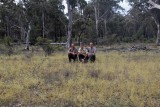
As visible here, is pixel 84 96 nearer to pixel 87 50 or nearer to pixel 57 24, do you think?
pixel 87 50

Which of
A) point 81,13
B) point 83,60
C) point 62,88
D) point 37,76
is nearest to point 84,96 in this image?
point 62,88

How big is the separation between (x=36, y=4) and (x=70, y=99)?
2882 cm

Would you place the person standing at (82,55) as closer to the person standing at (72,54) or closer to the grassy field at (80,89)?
the person standing at (72,54)

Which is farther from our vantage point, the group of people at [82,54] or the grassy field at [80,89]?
the group of people at [82,54]

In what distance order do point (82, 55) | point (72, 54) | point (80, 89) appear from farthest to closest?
point (82, 55) → point (72, 54) → point (80, 89)

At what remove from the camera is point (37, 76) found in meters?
10.9

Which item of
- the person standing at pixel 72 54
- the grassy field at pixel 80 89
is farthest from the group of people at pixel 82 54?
the grassy field at pixel 80 89

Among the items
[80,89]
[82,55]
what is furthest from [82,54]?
[80,89]

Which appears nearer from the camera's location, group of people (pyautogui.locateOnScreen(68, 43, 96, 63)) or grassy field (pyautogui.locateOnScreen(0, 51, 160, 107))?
grassy field (pyautogui.locateOnScreen(0, 51, 160, 107))

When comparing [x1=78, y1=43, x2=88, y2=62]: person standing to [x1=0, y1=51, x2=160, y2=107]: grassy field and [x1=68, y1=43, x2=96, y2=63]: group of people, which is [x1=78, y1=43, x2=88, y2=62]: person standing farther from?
[x1=0, y1=51, x2=160, y2=107]: grassy field

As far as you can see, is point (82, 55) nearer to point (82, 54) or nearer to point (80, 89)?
point (82, 54)

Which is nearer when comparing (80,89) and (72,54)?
(80,89)

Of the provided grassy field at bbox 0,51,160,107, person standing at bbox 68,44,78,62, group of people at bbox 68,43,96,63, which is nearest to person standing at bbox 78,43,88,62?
group of people at bbox 68,43,96,63

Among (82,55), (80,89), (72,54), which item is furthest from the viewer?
(82,55)
